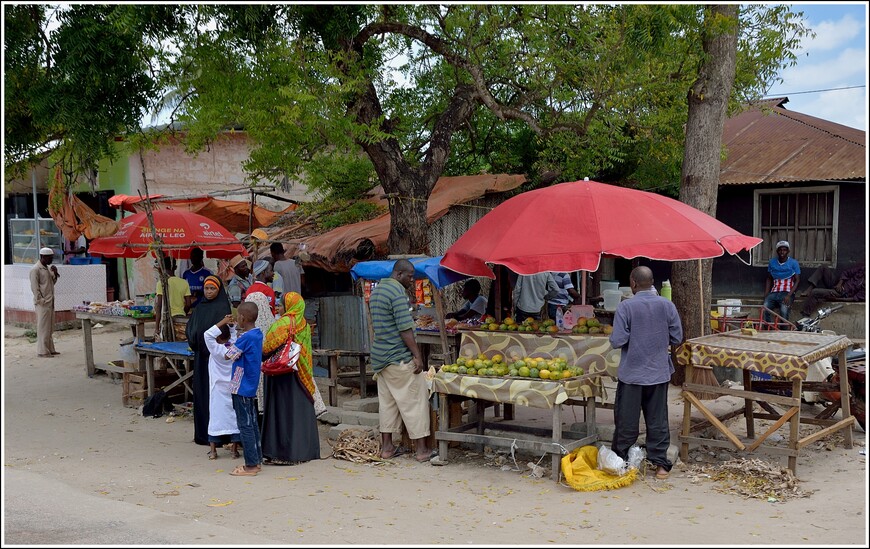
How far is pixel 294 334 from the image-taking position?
25.9 ft

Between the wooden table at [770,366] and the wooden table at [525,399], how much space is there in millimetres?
882

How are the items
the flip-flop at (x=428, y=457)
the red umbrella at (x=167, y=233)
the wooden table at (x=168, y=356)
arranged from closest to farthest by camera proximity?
the flip-flop at (x=428, y=457)
the wooden table at (x=168, y=356)
the red umbrella at (x=167, y=233)

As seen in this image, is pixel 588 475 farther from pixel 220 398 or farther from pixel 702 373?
pixel 220 398

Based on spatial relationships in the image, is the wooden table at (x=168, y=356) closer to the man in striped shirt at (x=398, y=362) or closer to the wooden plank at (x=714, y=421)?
the man in striped shirt at (x=398, y=362)

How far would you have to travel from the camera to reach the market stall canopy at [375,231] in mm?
12023

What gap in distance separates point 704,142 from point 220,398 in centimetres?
694

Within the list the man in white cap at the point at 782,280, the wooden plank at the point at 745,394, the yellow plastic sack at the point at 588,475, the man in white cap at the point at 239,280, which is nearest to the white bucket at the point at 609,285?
the man in white cap at the point at 782,280

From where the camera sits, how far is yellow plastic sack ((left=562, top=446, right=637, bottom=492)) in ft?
22.4

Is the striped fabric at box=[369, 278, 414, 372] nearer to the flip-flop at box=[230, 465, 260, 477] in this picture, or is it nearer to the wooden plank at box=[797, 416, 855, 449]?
the flip-flop at box=[230, 465, 260, 477]

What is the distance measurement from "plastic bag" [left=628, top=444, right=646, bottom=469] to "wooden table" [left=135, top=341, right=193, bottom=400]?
5.49 metres

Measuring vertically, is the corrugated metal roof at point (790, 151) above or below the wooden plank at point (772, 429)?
above

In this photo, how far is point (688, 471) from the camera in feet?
23.9

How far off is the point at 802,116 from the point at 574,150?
754cm

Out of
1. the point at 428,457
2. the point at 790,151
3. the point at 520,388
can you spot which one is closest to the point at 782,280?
the point at 790,151
